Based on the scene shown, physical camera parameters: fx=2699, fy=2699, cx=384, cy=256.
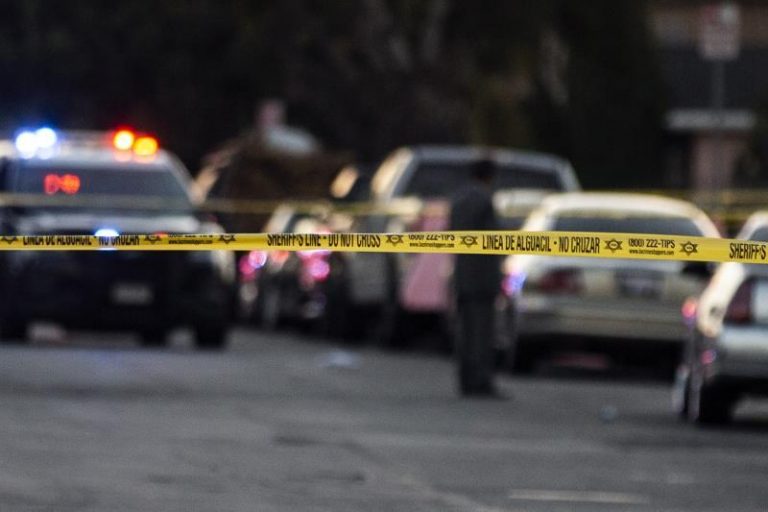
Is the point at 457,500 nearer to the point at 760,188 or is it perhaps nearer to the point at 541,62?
the point at 760,188

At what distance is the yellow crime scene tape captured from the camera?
11109 mm

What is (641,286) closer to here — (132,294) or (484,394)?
(484,394)

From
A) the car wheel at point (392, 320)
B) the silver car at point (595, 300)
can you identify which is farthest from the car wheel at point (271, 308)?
the silver car at point (595, 300)

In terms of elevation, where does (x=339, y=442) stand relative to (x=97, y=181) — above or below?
below

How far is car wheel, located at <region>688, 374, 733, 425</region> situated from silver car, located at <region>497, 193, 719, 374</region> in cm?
334

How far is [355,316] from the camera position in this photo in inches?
1005

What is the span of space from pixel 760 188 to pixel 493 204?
73.3 ft

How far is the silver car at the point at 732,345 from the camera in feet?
52.0

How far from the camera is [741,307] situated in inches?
629

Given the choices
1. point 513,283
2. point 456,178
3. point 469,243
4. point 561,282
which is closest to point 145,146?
point 456,178

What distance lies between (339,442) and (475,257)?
490cm

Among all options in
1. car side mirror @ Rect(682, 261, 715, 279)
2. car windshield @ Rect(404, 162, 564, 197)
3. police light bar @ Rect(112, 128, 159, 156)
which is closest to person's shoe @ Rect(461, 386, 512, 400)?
car side mirror @ Rect(682, 261, 715, 279)

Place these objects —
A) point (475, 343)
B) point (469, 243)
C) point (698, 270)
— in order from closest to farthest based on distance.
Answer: point (469, 243)
point (475, 343)
point (698, 270)

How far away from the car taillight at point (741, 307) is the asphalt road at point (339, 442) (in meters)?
0.69
